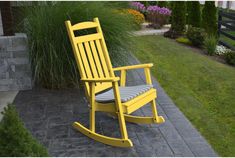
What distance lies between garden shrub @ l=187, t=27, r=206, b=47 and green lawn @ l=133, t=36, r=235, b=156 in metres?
0.41

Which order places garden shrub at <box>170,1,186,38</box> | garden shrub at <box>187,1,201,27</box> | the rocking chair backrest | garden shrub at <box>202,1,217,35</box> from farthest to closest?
garden shrub at <box>187,1,201,27</box> → garden shrub at <box>170,1,186,38</box> → garden shrub at <box>202,1,217,35</box> → the rocking chair backrest

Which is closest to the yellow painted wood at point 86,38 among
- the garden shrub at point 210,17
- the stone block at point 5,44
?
the stone block at point 5,44

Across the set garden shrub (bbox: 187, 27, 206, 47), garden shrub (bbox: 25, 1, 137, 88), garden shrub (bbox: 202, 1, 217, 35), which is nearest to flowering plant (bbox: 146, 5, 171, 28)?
garden shrub (bbox: 202, 1, 217, 35)

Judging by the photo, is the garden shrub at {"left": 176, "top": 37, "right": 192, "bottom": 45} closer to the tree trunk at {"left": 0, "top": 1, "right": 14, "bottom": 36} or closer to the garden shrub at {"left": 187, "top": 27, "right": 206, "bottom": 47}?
the garden shrub at {"left": 187, "top": 27, "right": 206, "bottom": 47}

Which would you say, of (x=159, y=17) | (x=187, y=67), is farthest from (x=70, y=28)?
(x=159, y=17)

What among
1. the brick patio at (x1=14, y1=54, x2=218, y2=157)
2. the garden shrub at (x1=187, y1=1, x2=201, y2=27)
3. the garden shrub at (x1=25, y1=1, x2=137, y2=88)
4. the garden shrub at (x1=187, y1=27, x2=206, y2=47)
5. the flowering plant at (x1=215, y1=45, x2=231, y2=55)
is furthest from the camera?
the garden shrub at (x1=187, y1=1, x2=201, y2=27)

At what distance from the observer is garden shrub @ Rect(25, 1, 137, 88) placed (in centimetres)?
451

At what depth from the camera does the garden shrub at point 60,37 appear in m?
4.51

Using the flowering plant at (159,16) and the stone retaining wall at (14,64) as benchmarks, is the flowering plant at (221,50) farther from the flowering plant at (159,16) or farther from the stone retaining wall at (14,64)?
the stone retaining wall at (14,64)

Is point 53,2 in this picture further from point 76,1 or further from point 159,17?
point 159,17

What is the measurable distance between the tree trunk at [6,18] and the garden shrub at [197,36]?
A: 488 cm

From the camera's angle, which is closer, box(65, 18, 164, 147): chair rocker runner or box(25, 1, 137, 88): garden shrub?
box(65, 18, 164, 147): chair rocker runner

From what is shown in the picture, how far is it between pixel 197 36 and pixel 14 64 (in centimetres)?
489

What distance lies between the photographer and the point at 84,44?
377 centimetres
